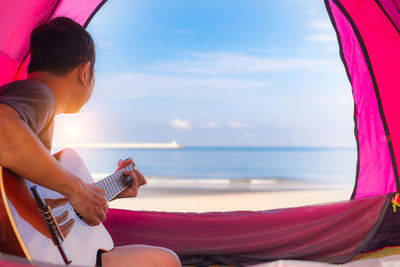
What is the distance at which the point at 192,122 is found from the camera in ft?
51.9

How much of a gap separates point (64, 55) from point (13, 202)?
37 centimetres

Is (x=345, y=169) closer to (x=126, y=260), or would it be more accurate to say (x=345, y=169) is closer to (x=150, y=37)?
(x=150, y=37)

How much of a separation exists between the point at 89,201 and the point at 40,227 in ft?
0.34

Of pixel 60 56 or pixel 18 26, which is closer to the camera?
pixel 60 56

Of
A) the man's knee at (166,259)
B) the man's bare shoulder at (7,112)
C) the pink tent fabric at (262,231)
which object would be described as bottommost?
the pink tent fabric at (262,231)

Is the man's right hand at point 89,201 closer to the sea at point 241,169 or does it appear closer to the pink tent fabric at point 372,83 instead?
the pink tent fabric at point 372,83

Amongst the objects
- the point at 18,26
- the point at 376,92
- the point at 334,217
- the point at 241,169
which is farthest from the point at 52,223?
the point at 241,169

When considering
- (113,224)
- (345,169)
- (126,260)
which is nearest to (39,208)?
(126,260)

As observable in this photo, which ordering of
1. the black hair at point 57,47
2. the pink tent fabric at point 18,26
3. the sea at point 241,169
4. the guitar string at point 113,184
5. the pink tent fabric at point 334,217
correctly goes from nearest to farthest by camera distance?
the black hair at point 57,47, the guitar string at point 113,184, the pink tent fabric at point 18,26, the pink tent fabric at point 334,217, the sea at point 241,169

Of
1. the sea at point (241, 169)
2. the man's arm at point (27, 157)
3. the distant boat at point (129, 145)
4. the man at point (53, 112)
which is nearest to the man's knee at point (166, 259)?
the man at point (53, 112)

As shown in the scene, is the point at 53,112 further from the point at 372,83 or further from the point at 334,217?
the point at 372,83

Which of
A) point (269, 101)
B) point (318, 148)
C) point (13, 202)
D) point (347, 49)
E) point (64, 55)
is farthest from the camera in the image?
point (318, 148)

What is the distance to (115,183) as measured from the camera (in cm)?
123

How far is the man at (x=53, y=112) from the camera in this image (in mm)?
737
